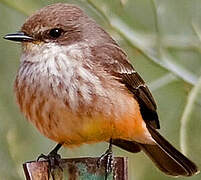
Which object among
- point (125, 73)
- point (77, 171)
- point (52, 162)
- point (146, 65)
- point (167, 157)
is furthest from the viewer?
point (146, 65)

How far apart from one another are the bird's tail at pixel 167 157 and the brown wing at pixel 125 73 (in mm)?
104

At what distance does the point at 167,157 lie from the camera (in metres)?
5.62

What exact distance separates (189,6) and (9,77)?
1.13m

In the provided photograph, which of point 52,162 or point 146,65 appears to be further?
point 146,65

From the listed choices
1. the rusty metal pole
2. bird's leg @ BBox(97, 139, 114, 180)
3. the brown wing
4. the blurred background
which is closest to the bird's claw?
the rusty metal pole

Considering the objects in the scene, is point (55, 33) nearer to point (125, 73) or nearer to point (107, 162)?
point (125, 73)

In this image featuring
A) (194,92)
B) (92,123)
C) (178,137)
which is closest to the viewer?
(92,123)

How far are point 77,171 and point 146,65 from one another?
2.02 metres

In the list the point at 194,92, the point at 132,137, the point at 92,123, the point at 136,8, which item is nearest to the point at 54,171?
the point at 92,123

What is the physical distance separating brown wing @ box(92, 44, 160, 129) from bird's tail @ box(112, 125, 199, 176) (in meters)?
0.10

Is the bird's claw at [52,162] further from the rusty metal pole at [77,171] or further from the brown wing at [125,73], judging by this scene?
the brown wing at [125,73]

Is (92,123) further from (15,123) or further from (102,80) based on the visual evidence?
(15,123)

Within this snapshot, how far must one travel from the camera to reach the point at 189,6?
21.3ft

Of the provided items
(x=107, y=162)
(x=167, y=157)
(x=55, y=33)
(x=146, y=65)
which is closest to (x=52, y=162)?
(x=107, y=162)
